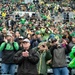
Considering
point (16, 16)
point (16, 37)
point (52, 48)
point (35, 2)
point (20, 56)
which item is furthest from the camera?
point (35, 2)

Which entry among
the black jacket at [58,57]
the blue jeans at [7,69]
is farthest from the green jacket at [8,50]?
the black jacket at [58,57]

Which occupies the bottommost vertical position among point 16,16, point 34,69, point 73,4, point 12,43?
point 34,69

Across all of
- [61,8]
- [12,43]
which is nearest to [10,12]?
[61,8]

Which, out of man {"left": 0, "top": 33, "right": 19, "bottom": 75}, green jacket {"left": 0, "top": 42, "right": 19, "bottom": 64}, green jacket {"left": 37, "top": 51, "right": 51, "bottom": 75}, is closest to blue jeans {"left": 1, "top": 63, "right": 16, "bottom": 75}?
man {"left": 0, "top": 33, "right": 19, "bottom": 75}

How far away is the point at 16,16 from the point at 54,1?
41.2 feet

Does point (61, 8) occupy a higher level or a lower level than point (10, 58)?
higher

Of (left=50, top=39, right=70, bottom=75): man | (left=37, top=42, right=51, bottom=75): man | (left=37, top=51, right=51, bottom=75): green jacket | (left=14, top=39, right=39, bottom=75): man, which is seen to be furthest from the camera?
(left=50, top=39, right=70, bottom=75): man

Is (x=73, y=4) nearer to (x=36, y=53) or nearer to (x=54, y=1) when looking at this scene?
(x=54, y=1)

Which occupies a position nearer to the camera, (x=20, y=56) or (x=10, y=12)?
(x=20, y=56)

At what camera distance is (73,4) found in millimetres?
40969

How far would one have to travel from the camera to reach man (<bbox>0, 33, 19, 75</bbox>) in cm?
1096

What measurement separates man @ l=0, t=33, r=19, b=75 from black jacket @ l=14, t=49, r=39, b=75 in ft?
6.03

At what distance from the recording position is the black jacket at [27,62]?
8875mm

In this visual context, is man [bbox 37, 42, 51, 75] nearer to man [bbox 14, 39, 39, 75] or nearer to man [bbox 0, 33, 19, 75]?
man [bbox 14, 39, 39, 75]
